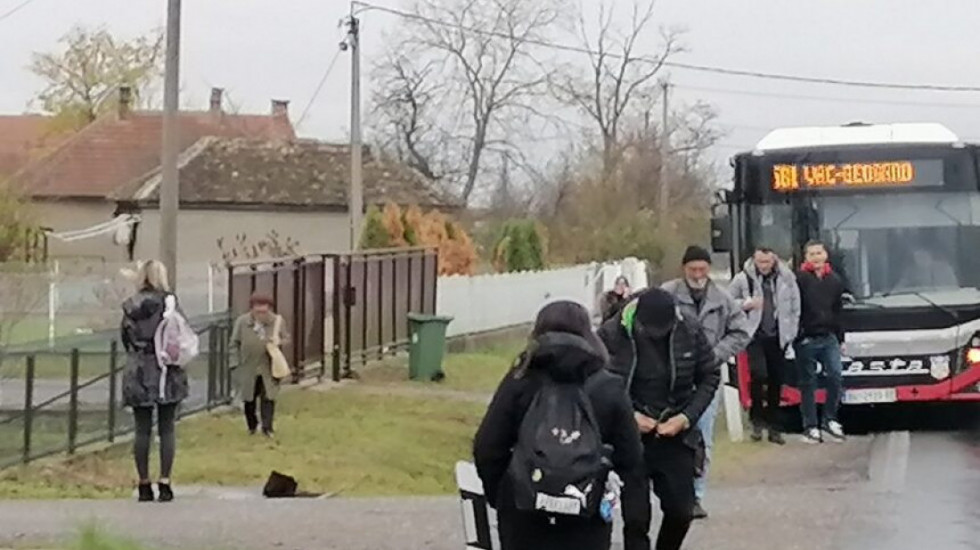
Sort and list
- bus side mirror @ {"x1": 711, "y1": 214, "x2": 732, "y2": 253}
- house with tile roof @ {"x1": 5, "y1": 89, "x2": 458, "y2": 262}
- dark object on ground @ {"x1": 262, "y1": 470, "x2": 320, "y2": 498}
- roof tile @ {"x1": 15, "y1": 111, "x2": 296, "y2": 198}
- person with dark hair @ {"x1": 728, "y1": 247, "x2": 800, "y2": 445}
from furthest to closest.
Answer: roof tile @ {"x1": 15, "y1": 111, "x2": 296, "y2": 198}, house with tile roof @ {"x1": 5, "y1": 89, "x2": 458, "y2": 262}, bus side mirror @ {"x1": 711, "y1": 214, "x2": 732, "y2": 253}, person with dark hair @ {"x1": 728, "y1": 247, "x2": 800, "y2": 445}, dark object on ground @ {"x1": 262, "y1": 470, "x2": 320, "y2": 498}

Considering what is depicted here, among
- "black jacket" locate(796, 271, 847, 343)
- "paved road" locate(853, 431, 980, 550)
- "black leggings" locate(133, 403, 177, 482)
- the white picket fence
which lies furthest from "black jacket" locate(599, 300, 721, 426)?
the white picket fence

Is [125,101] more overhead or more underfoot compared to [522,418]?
more overhead

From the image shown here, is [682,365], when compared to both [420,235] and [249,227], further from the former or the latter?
[249,227]

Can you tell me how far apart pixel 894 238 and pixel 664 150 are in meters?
52.6

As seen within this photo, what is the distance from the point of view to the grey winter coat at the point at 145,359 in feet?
44.0

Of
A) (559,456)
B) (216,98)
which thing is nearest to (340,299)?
(559,456)

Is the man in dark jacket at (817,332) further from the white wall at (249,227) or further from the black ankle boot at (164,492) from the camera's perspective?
the white wall at (249,227)

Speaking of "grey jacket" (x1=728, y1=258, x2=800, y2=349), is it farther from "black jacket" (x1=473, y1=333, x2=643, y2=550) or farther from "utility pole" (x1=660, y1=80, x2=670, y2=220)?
"utility pole" (x1=660, y1=80, x2=670, y2=220)

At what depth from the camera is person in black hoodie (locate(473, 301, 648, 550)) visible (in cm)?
682

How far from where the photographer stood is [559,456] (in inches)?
264

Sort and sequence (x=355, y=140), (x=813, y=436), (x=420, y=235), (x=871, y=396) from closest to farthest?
(x=813, y=436) < (x=871, y=396) < (x=355, y=140) < (x=420, y=235)

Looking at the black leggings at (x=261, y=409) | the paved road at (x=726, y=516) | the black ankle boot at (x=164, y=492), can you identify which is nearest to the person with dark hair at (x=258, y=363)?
the black leggings at (x=261, y=409)

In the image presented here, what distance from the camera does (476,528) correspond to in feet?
25.1

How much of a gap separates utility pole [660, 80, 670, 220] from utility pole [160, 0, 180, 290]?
142 ft
